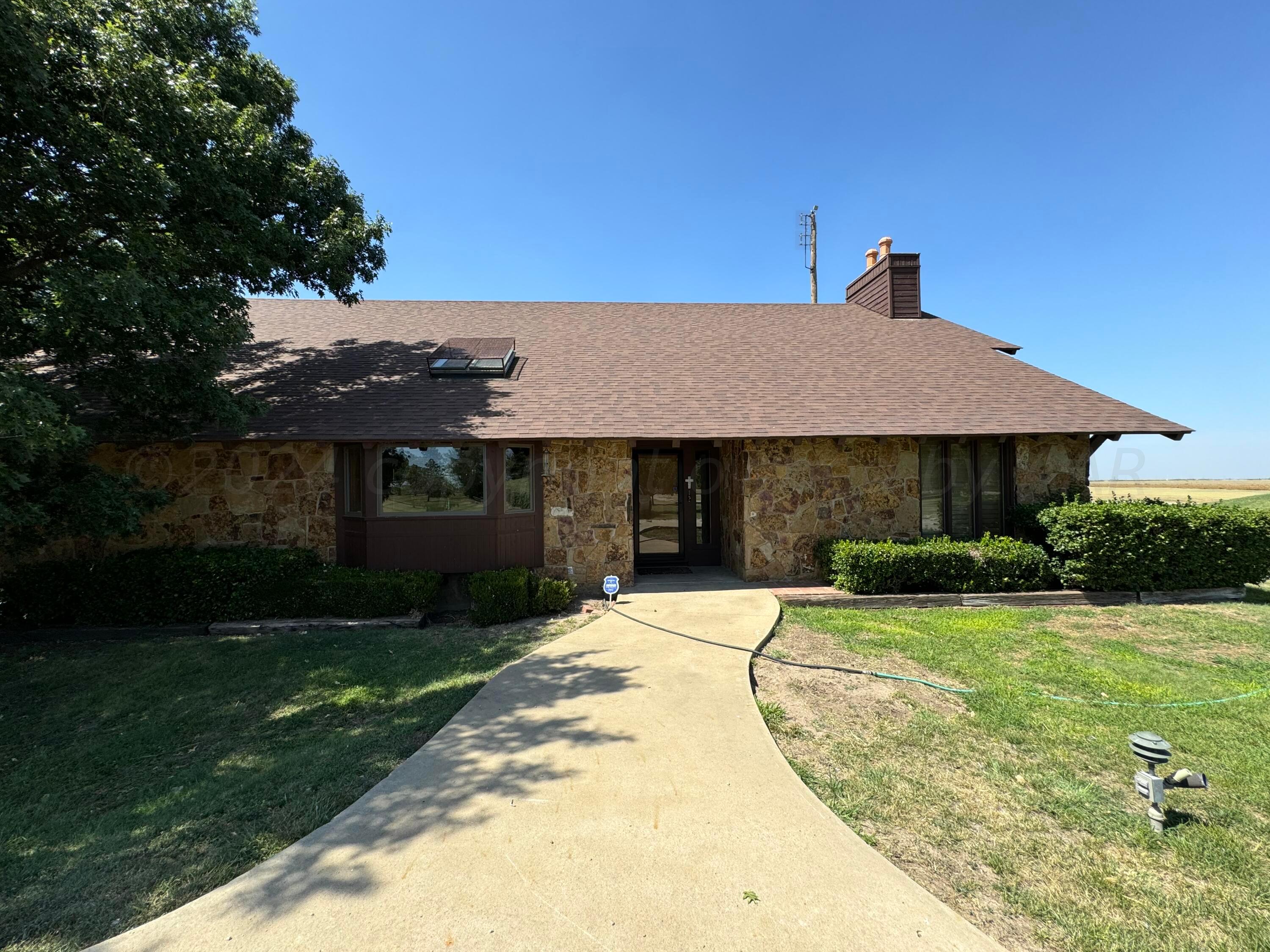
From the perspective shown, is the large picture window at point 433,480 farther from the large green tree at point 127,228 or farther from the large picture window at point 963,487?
the large picture window at point 963,487

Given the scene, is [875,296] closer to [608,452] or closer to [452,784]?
[608,452]

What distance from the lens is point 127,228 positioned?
20.8 ft

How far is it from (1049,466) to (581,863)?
1076 centimetres

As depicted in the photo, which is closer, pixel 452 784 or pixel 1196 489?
pixel 452 784

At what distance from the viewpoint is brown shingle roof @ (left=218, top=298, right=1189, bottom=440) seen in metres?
8.88

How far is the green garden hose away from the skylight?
246 inches

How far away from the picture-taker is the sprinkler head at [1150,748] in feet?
10.0

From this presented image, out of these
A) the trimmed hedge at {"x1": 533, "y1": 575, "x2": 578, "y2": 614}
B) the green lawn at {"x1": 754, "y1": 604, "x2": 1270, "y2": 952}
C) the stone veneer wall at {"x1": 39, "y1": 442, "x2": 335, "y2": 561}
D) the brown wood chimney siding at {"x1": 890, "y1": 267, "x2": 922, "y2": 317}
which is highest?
the brown wood chimney siding at {"x1": 890, "y1": 267, "x2": 922, "y2": 317}

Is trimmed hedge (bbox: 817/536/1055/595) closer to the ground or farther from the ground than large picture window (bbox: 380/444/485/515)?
closer to the ground

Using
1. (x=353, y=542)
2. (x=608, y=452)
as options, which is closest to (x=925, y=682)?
(x=608, y=452)

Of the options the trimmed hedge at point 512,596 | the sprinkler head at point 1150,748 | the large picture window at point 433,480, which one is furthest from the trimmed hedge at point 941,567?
the large picture window at point 433,480

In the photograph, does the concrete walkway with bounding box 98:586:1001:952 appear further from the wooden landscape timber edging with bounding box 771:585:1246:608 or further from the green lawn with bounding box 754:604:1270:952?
the wooden landscape timber edging with bounding box 771:585:1246:608

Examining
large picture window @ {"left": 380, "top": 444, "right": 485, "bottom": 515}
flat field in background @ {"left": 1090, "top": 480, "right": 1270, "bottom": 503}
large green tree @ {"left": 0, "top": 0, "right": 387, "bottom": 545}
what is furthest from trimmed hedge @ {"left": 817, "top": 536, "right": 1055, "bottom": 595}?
flat field in background @ {"left": 1090, "top": 480, "right": 1270, "bottom": 503}

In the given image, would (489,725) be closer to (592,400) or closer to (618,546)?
(618,546)
